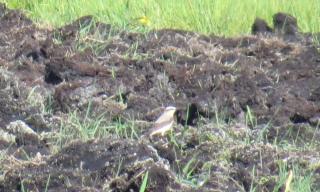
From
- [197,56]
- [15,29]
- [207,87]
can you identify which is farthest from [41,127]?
[15,29]

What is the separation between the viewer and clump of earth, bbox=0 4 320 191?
4.23m

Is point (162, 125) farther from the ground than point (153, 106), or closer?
farther from the ground

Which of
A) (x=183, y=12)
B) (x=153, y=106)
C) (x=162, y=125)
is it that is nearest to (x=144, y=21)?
(x=183, y=12)

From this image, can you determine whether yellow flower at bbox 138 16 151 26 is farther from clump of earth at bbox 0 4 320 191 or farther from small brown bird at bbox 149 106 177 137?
small brown bird at bbox 149 106 177 137

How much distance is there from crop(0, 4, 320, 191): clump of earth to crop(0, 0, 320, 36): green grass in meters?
0.36

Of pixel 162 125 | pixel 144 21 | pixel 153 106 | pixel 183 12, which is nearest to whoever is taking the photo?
pixel 162 125

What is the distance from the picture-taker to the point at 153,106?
564 centimetres

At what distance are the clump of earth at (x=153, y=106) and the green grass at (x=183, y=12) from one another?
1.17 feet

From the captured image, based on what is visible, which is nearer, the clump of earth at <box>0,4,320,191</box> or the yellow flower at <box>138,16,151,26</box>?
the clump of earth at <box>0,4,320,191</box>

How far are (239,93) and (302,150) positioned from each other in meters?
0.98

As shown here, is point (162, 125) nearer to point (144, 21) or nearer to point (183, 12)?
point (144, 21)

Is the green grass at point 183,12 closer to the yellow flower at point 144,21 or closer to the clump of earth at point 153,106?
the yellow flower at point 144,21

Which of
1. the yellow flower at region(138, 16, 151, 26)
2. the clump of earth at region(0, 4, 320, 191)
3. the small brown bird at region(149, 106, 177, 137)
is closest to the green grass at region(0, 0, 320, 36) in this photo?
the yellow flower at region(138, 16, 151, 26)

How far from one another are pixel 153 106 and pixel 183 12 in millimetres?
2508
